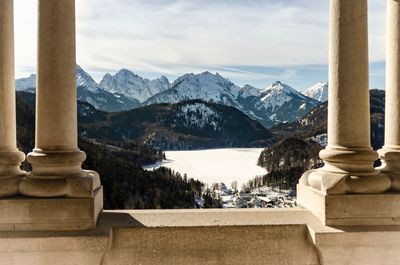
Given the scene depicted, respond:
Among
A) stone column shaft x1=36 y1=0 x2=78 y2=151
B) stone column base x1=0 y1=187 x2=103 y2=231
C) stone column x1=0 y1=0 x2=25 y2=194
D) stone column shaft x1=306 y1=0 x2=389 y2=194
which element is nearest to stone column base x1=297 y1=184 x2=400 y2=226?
stone column shaft x1=306 y1=0 x2=389 y2=194

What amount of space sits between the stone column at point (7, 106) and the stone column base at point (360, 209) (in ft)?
72.0

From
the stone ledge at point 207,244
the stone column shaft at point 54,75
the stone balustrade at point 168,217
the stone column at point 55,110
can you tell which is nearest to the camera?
the stone ledge at point 207,244

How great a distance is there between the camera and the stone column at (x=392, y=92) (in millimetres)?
34625

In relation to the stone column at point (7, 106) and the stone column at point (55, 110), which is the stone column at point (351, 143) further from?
the stone column at point (7, 106)

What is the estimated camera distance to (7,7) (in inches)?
1283

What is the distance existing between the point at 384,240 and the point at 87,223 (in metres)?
20.2

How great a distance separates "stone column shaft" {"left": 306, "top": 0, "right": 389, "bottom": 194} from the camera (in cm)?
3272

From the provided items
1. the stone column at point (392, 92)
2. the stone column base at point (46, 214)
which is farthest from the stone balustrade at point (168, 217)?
the stone column at point (392, 92)

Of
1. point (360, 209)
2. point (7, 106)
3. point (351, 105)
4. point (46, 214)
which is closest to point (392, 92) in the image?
point (351, 105)

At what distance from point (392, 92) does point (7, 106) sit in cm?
2832

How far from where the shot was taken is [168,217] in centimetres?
3397

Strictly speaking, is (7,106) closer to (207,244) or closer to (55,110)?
(55,110)

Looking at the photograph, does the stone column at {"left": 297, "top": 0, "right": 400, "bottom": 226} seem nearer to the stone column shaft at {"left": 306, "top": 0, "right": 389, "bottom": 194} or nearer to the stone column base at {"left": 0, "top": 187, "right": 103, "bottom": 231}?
the stone column shaft at {"left": 306, "top": 0, "right": 389, "bottom": 194}

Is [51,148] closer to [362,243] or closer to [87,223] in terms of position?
[87,223]
